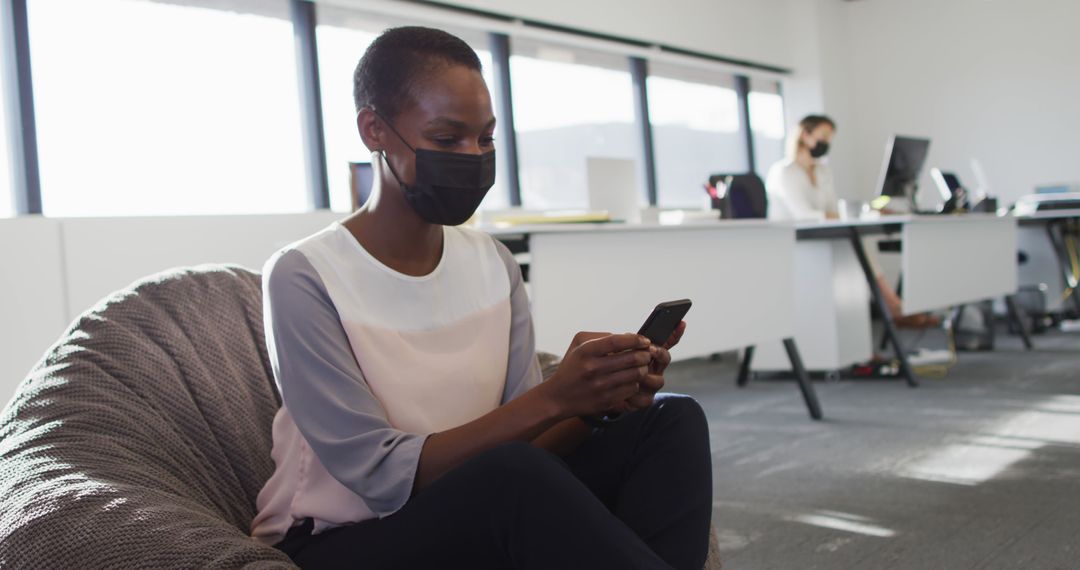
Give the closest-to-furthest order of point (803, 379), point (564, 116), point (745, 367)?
point (803, 379) < point (745, 367) < point (564, 116)

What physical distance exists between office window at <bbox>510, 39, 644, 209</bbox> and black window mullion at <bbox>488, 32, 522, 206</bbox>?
11 centimetres

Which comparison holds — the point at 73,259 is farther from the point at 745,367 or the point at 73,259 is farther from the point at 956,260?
the point at 956,260

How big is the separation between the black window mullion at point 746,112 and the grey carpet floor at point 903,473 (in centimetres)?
384

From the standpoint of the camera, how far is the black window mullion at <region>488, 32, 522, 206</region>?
614cm

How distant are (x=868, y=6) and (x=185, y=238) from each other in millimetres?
6527

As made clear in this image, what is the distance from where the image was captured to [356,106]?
1.33 meters

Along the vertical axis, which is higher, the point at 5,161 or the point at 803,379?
the point at 5,161

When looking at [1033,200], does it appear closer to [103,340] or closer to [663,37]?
[663,37]

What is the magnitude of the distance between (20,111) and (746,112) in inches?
227

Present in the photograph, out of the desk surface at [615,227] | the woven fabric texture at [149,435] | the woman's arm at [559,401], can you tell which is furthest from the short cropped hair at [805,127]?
the woman's arm at [559,401]

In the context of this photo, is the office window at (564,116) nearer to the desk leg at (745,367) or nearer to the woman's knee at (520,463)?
the desk leg at (745,367)

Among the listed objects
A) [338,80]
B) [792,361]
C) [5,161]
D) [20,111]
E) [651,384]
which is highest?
[338,80]

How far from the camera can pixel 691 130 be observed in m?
7.82

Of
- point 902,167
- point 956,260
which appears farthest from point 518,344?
point 902,167
